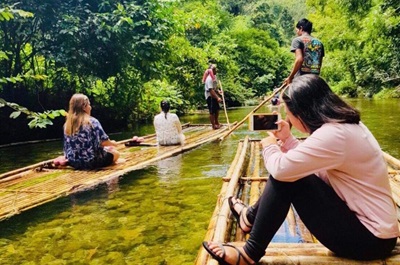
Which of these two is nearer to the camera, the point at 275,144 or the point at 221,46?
the point at 275,144

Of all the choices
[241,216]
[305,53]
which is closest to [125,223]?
[241,216]

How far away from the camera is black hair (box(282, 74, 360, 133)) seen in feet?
6.35

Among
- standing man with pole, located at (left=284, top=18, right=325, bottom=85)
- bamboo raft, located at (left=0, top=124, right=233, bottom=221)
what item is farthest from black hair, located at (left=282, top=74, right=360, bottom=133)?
standing man with pole, located at (left=284, top=18, right=325, bottom=85)

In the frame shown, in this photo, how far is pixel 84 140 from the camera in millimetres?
5289

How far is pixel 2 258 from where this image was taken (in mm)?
2938

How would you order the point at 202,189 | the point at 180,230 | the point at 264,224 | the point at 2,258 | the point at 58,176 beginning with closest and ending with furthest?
the point at 264,224, the point at 2,258, the point at 180,230, the point at 202,189, the point at 58,176

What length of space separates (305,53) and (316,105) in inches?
135

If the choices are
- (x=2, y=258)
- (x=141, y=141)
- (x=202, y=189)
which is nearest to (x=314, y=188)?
(x=2, y=258)

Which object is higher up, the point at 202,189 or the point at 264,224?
the point at 264,224

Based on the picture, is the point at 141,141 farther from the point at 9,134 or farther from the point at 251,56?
the point at 251,56

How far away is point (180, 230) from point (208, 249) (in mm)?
1241

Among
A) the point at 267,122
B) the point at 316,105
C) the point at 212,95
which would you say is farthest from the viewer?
the point at 212,95

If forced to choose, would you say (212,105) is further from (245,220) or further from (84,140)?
(245,220)

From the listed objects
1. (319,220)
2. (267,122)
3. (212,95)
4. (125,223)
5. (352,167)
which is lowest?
(125,223)
